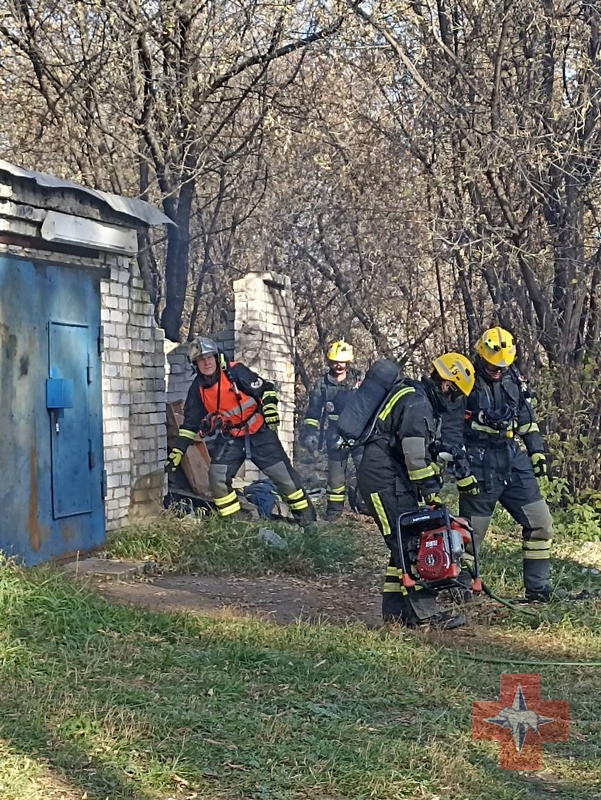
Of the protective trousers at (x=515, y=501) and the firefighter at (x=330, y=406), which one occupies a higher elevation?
the firefighter at (x=330, y=406)

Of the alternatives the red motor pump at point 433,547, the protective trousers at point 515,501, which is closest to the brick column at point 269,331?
the protective trousers at point 515,501

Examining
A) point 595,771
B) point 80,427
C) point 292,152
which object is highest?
point 292,152

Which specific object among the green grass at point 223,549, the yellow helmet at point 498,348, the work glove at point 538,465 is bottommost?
the green grass at point 223,549

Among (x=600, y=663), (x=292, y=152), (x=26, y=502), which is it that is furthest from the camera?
(x=292, y=152)

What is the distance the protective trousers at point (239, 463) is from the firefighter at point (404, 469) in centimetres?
275

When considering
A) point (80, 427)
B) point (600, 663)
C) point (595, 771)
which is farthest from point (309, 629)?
point (80, 427)

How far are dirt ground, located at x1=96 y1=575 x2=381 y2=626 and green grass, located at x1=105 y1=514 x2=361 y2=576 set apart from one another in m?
0.18

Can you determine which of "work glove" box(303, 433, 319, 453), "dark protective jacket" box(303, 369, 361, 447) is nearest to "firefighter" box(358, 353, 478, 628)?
"dark protective jacket" box(303, 369, 361, 447)

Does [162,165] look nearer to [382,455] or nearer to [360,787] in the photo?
[382,455]

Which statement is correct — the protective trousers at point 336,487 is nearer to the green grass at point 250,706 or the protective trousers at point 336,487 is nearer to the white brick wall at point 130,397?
the white brick wall at point 130,397

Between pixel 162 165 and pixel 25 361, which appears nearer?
pixel 25 361

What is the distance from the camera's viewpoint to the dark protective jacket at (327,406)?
1198 cm

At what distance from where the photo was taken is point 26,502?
299 inches

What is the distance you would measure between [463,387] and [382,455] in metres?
0.74
